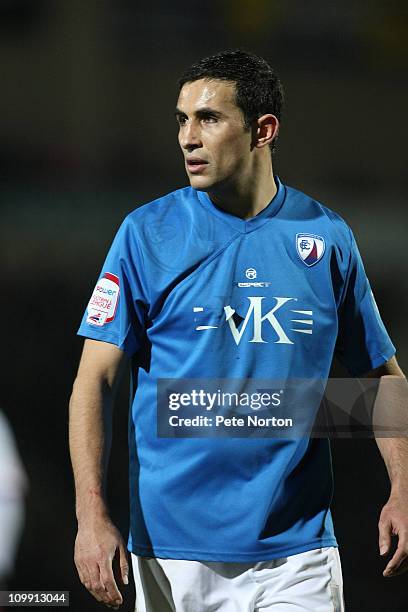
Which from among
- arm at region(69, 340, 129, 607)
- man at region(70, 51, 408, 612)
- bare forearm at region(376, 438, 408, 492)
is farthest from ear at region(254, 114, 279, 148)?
bare forearm at region(376, 438, 408, 492)

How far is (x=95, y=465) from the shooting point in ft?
7.75

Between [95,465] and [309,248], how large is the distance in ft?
2.43

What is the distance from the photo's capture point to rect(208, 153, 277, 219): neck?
256 centimetres

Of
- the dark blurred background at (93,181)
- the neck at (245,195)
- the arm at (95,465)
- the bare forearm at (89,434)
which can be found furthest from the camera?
the dark blurred background at (93,181)

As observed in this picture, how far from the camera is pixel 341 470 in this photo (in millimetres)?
3121

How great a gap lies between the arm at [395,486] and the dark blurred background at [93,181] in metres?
0.39

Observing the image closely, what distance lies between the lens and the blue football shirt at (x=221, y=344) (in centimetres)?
243

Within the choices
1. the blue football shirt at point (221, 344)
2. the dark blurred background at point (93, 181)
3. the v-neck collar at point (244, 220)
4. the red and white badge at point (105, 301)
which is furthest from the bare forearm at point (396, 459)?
the red and white badge at point (105, 301)

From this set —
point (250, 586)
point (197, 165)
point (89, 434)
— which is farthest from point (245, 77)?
point (250, 586)

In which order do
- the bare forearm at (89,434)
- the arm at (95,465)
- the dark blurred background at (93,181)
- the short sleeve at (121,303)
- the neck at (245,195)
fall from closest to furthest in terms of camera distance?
the arm at (95,465) < the bare forearm at (89,434) < the short sleeve at (121,303) < the neck at (245,195) < the dark blurred background at (93,181)

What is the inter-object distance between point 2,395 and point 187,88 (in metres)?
1.13

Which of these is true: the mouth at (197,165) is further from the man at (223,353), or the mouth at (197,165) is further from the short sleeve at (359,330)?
the short sleeve at (359,330)

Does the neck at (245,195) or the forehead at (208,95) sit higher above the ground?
the forehead at (208,95)

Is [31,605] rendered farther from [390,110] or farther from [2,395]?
[390,110]
